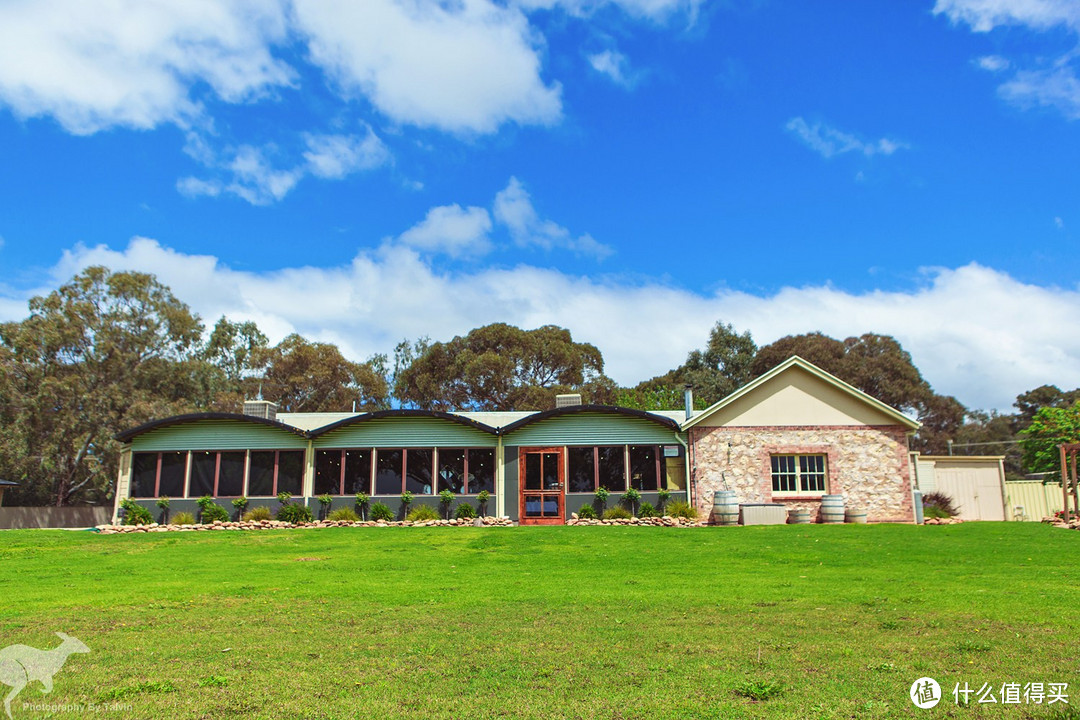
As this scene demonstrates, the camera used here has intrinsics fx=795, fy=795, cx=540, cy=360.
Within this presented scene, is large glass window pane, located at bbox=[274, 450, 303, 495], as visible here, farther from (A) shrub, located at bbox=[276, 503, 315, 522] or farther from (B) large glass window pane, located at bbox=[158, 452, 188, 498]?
(B) large glass window pane, located at bbox=[158, 452, 188, 498]

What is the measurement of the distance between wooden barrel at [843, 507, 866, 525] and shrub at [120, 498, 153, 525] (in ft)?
64.6

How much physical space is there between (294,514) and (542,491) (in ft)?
23.7

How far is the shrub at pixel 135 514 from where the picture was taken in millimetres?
22766

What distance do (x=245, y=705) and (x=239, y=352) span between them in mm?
46621

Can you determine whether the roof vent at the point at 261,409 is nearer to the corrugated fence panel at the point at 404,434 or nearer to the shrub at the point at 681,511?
the corrugated fence panel at the point at 404,434

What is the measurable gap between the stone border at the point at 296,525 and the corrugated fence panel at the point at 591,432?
2.64 m

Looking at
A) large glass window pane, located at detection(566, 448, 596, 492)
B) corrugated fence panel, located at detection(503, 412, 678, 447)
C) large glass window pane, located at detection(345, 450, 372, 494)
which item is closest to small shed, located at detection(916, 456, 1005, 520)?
corrugated fence panel, located at detection(503, 412, 678, 447)

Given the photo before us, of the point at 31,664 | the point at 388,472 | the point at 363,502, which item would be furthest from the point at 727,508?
the point at 31,664

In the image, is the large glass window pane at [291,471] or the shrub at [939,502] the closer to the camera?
the large glass window pane at [291,471]

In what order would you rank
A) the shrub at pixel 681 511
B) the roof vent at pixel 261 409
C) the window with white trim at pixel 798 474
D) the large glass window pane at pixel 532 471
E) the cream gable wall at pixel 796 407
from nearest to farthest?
the shrub at pixel 681 511, the window with white trim at pixel 798 474, the cream gable wall at pixel 796 407, the large glass window pane at pixel 532 471, the roof vent at pixel 261 409

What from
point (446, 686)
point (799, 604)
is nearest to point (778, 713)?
point (446, 686)

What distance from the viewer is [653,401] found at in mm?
40438

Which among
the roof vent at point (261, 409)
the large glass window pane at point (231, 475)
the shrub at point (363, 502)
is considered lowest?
the shrub at point (363, 502)

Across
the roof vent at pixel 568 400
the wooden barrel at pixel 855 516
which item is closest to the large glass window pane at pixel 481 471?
the roof vent at pixel 568 400
